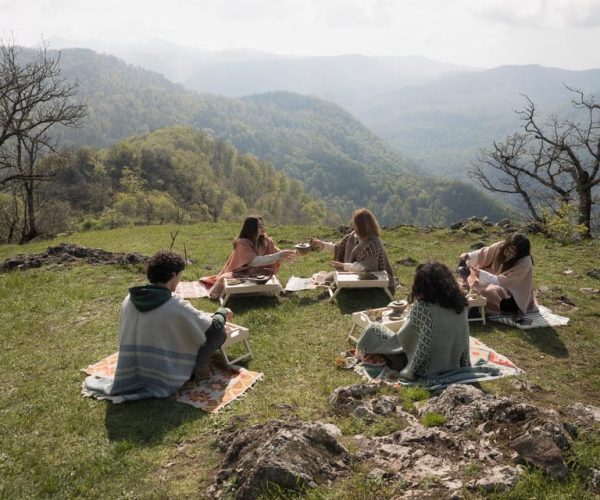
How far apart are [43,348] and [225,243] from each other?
48.3 feet

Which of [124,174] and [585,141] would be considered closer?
[585,141]

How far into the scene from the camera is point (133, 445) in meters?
5.50

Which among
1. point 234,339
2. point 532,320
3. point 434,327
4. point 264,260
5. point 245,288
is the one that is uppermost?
point 434,327

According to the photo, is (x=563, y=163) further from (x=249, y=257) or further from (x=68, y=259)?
(x=68, y=259)

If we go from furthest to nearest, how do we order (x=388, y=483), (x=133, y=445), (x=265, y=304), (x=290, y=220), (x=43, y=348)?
1. (x=290, y=220)
2. (x=265, y=304)
3. (x=43, y=348)
4. (x=133, y=445)
5. (x=388, y=483)

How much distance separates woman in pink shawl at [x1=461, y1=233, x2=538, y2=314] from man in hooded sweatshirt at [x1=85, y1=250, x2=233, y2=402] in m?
6.46

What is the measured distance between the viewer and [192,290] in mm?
12539

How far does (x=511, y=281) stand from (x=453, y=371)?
12.8 feet

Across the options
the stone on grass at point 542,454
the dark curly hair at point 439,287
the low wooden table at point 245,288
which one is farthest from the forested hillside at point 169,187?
the stone on grass at point 542,454

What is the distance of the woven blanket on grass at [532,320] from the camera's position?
385 inches

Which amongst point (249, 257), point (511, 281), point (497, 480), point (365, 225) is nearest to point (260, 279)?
point (249, 257)

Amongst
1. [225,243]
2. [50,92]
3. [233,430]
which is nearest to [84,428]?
[233,430]

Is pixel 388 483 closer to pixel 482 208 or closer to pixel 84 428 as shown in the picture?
pixel 84 428

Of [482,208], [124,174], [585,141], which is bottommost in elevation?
[482,208]
